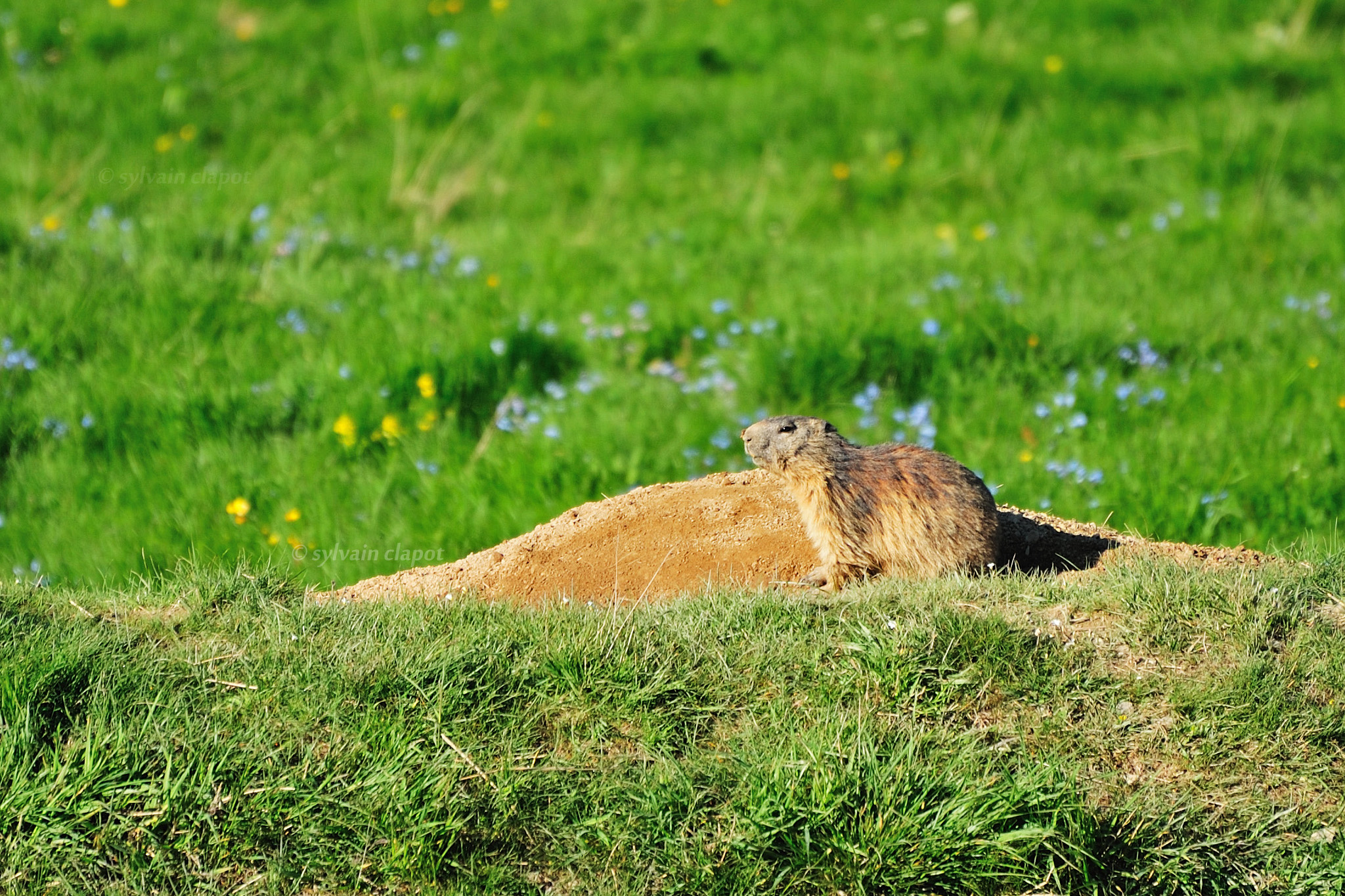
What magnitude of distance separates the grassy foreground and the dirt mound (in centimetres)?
44

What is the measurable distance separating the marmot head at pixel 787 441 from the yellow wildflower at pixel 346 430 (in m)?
2.13

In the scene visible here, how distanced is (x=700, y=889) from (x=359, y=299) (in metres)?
4.39

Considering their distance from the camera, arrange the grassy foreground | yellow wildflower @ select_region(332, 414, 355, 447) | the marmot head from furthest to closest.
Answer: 1. yellow wildflower @ select_region(332, 414, 355, 447)
2. the marmot head
3. the grassy foreground

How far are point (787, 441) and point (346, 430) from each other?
7.51ft

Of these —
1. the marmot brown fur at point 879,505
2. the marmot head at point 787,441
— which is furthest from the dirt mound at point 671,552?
the marmot head at point 787,441

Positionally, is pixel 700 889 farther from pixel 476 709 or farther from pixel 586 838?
pixel 476 709

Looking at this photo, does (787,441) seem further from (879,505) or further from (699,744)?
(699,744)

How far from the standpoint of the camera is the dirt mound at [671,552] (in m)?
4.02

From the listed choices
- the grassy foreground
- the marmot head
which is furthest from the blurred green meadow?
the grassy foreground

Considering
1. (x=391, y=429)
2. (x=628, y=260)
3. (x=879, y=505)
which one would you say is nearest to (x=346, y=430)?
(x=391, y=429)

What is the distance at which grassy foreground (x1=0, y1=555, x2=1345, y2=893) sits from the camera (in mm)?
2855

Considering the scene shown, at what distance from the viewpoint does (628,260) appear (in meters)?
7.20

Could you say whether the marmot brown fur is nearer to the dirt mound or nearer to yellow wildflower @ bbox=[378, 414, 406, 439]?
the dirt mound

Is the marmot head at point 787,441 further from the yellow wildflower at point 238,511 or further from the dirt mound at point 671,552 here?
the yellow wildflower at point 238,511
